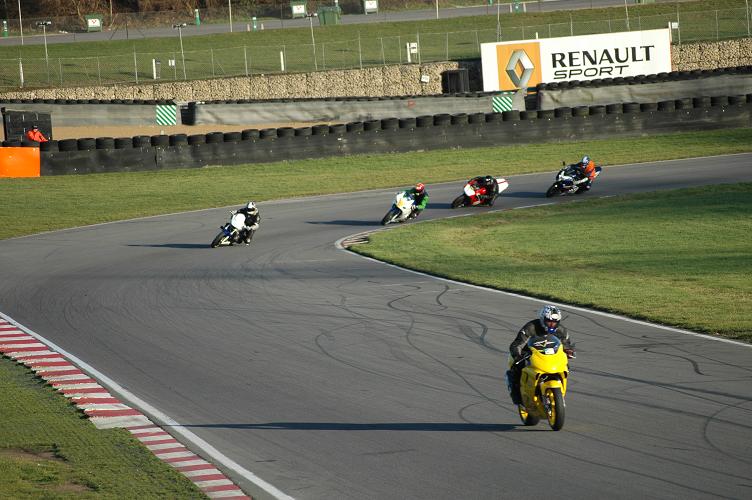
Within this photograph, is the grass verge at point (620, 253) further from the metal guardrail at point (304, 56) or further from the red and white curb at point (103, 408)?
the metal guardrail at point (304, 56)

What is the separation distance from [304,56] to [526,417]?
5418 cm

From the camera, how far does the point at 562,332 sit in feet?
33.9

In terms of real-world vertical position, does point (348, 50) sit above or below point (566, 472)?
above

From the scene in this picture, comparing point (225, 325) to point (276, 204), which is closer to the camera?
point (225, 325)

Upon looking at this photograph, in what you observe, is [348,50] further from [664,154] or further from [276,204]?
[276,204]

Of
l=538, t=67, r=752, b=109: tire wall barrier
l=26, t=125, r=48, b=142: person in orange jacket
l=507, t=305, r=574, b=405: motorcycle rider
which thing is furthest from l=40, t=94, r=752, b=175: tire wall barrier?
l=507, t=305, r=574, b=405: motorcycle rider

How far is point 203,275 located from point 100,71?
39780 millimetres

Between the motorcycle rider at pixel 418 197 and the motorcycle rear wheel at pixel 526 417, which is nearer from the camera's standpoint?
the motorcycle rear wheel at pixel 526 417

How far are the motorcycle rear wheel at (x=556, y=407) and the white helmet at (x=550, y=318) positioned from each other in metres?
0.72

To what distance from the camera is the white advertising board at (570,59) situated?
A: 180 feet

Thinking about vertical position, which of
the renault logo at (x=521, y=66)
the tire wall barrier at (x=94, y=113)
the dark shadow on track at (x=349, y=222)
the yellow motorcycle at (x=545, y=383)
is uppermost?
the renault logo at (x=521, y=66)

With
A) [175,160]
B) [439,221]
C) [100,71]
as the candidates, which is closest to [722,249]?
[439,221]

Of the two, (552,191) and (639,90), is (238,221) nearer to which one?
(552,191)

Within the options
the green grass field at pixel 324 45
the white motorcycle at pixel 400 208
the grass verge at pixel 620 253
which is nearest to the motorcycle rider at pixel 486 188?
the grass verge at pixel 620 253
